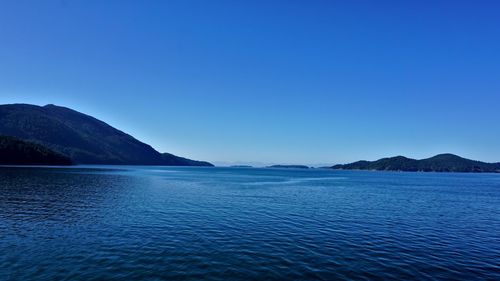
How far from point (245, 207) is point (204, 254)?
30.2 m

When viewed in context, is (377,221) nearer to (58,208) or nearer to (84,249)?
(84,249)

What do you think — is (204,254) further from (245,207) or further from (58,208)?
(58,208)

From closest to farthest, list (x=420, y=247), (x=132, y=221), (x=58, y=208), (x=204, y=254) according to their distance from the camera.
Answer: (x=204, y=254) → (x=420, y=247) → (x=132, y=221) → (x=58, y=208)

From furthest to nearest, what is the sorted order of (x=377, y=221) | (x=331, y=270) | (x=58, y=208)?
(x=58, y=208) < (x=377, y=221) < (x=331, y=270)

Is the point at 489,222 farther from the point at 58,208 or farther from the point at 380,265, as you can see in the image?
the point at 58,208

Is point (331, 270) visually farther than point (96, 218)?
No

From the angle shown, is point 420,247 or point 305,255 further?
point 420,247

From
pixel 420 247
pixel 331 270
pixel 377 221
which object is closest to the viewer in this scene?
pixel 331 270

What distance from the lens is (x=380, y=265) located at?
971 inches

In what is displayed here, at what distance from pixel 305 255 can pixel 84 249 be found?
799 inches

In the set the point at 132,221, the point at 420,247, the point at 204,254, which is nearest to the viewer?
the point at 204,254

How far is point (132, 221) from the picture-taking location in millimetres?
40062

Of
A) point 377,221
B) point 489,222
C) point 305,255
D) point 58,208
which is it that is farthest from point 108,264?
point 489,222

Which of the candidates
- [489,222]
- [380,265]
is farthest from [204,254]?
[489,222]
